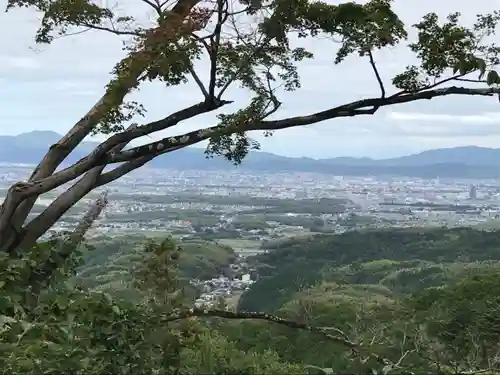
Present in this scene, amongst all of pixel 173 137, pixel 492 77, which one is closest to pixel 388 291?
pixel 173 137

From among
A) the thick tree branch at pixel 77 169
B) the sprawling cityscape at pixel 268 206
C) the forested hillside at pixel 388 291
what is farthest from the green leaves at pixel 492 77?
the sprawling cityscape at pixel 268 206

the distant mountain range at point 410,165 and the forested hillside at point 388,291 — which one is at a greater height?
the distant mountain range at point 410,165

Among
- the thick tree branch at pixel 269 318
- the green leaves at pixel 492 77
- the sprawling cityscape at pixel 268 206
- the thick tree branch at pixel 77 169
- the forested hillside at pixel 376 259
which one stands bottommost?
the forested hillside at pixel 376 259

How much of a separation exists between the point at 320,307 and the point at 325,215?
49429mm

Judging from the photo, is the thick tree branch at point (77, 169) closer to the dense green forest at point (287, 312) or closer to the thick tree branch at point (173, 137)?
the thick tree branch at point (173, 137)

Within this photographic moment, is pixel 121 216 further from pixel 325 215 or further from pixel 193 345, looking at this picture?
pixel 193 345

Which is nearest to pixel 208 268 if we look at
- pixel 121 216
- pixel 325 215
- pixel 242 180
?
pixel 121 216

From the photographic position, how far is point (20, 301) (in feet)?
8.80

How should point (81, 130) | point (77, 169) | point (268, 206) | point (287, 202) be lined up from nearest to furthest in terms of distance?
point (77, 169) < point (81, 130) < point (268, 206) < point (287, 202)

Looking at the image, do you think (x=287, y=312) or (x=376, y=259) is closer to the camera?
(x=287, y=312)

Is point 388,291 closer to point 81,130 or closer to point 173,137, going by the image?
point 81,130

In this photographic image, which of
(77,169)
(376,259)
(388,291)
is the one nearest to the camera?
(77,169)

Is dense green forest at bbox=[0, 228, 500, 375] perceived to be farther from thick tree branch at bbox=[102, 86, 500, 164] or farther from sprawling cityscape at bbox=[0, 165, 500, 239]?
sprawling cityscape at bbox=[0, 165, 500, 239]

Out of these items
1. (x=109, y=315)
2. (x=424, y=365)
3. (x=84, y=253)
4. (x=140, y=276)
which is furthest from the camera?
(x=140, y=276)
